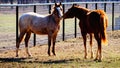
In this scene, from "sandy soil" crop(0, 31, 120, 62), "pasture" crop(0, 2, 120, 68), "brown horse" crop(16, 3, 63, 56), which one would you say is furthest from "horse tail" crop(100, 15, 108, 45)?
"brown horse" crop(16, 3, 63, 56)

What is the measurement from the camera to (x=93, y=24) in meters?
12.5

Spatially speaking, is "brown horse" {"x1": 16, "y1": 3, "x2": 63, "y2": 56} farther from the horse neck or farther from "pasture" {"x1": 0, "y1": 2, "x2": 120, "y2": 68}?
"pasture" {"x1": 0, "y1": 2, "x2": 120, "y2": 68}

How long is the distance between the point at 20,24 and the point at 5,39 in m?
5.20

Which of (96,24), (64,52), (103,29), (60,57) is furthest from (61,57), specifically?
(103,29)

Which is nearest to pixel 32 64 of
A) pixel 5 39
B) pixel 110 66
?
pixel 110 66

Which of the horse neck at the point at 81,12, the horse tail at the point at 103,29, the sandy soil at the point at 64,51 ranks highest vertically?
the horse neck at the point at 81,12

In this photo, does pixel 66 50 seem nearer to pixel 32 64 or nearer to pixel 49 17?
pixel 49 17

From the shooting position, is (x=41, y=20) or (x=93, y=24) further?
(x=41, y=20)

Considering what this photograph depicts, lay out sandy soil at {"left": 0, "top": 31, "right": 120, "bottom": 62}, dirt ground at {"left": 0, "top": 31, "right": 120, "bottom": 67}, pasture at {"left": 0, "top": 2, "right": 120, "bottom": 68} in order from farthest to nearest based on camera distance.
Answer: sandy soil at {"left": 0, "top": 31, "right": 120, "bottom": 62}
dirt ground at {"left": 0, "top": 31, "right": 120, "bottom": 67}
pasture at {"left": 0, "top": 2, "right": 120, "bottom": 68}

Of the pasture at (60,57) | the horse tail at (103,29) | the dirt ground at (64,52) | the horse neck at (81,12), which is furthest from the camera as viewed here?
the horse neck at (81,12)

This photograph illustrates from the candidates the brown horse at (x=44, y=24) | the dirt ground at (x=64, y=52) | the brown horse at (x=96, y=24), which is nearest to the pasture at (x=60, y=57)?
the dirt ground at (x=64, y=52)

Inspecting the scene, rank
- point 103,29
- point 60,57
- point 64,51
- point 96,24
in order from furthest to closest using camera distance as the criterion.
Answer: point 64,51, point 60,57, point 96,24, point 103,29

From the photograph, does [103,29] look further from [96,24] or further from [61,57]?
[61,57]

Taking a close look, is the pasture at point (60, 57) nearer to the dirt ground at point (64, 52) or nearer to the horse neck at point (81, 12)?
the dirt ground at point (64, 52)
